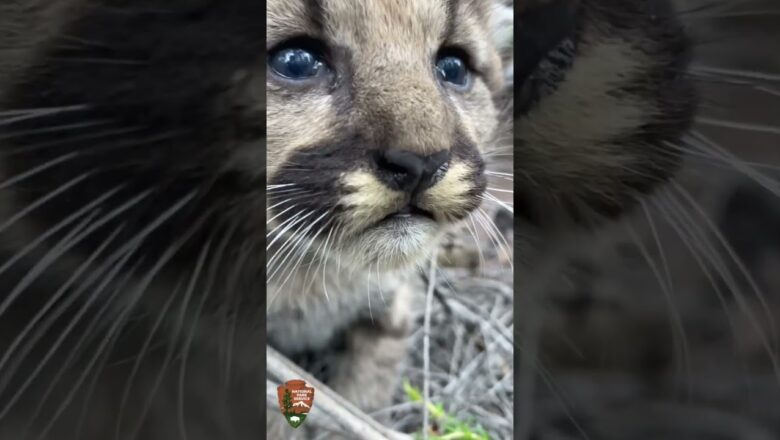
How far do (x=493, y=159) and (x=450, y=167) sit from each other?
11 cm

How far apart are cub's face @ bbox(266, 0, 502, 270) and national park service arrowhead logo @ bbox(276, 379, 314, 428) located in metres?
0.21

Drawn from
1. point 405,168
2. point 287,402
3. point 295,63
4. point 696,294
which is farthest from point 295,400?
point 696,294

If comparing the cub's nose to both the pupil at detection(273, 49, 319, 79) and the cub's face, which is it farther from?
the pupil at detection(273, 49, 319, 79)

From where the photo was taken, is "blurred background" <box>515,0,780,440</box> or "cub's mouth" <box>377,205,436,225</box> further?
"blurred background" <box>515,0,780,440</box>

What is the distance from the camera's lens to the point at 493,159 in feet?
4.54

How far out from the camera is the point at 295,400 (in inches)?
53.4

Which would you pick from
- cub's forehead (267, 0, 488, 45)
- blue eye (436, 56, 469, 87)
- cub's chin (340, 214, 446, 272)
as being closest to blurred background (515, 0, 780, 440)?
cub's chin (340, 214, 446, 272)

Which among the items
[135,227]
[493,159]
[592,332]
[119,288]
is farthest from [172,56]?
[592,332]

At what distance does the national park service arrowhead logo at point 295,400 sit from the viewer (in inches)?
53.4

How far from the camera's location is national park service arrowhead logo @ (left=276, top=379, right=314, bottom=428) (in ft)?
4.45

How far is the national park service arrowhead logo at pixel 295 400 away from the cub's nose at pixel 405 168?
0.38 metres

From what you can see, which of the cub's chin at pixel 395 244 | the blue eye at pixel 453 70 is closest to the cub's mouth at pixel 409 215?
the cub's chin at pixel 395 244

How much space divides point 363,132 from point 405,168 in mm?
87

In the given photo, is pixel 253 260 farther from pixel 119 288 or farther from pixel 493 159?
pixel 493 159
